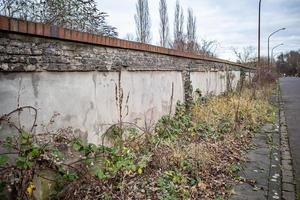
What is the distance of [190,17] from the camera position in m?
31.7

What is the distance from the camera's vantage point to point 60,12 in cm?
736

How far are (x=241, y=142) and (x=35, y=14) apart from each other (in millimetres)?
5885

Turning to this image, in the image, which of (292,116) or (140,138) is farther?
(292,116)

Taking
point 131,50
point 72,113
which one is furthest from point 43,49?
point 131,50

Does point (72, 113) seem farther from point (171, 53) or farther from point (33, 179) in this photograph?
point (171, 53)

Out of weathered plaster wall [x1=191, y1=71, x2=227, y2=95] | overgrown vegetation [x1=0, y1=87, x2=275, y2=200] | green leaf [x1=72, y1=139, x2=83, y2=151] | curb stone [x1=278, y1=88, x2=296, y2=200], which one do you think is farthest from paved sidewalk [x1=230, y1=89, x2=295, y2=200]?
weathered plaster wall [x1=191, y1=71, x2=227, y2=95]

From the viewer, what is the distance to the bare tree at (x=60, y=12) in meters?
6.64

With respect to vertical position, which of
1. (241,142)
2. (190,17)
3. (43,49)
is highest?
(190,17)

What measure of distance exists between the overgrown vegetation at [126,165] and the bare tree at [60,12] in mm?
3364

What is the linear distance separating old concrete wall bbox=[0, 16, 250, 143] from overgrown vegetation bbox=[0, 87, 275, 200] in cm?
30

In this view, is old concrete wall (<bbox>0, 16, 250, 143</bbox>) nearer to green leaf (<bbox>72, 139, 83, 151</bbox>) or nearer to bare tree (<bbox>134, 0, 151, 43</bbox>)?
green leaf (<bbox>72, 139, 83, 151</bbox>)

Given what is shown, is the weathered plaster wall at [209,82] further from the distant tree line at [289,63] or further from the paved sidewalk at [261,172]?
the distant tree line at [289,63]

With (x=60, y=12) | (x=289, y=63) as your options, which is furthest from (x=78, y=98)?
(x=289, y=63)

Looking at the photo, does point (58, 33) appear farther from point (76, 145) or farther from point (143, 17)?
point (143, 17)
